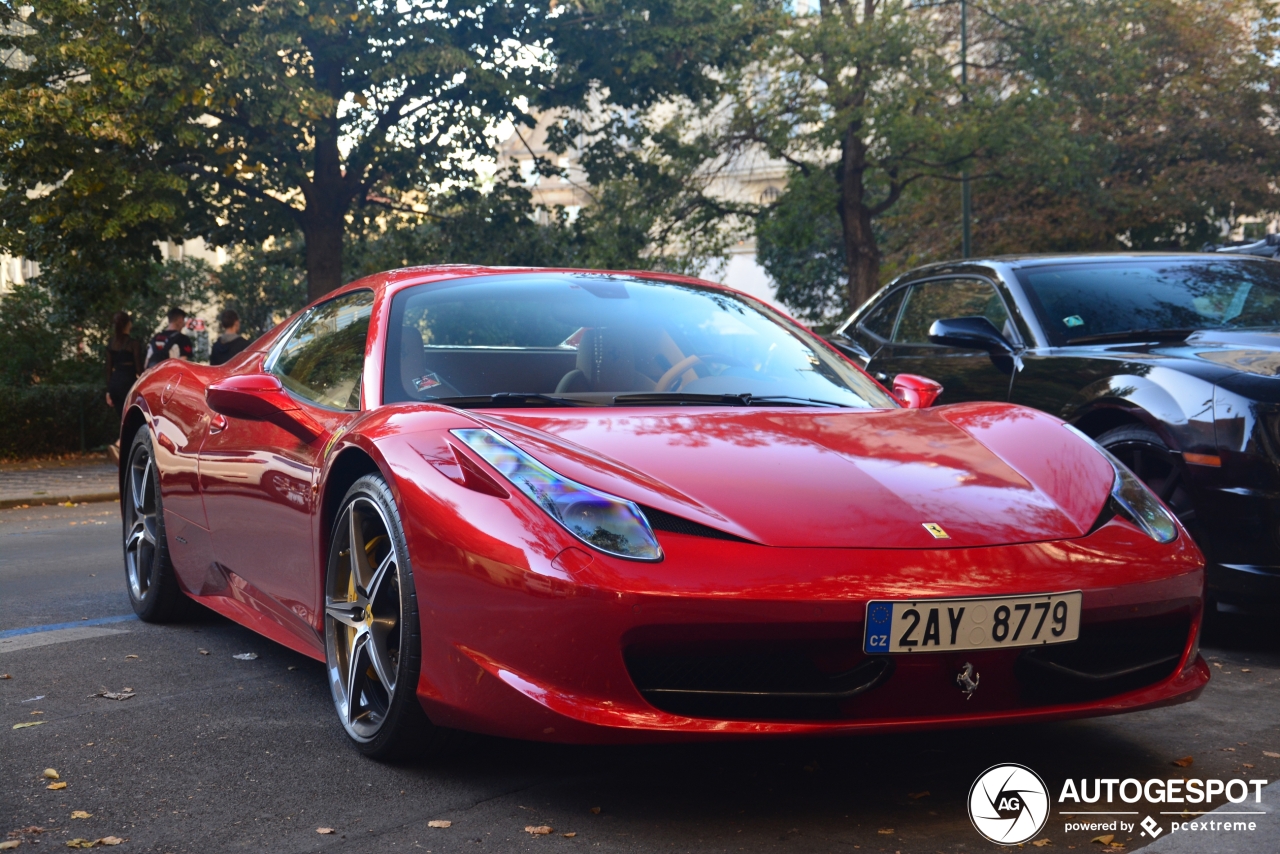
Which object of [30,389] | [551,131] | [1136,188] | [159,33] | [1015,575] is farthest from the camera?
[1136,188]

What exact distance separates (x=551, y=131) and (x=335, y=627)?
20.1 meters

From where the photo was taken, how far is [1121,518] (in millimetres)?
3494

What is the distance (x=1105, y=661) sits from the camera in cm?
329

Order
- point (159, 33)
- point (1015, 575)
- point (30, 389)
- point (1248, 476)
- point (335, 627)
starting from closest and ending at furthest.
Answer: point (1015, 575) → point (335, 627) → point (1248, 476) → point (159, 33) → point (30, 389)

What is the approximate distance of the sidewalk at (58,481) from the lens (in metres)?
13.4

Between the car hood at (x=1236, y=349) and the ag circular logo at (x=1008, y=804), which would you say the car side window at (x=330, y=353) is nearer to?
the ag circular logo at (x=1008, y=804)

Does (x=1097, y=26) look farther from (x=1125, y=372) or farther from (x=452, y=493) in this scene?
(x=452, y=493)

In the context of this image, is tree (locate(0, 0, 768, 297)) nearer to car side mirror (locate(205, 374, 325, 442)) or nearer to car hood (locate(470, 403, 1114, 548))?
car side mirror (locate(205, 374, 325, 442))

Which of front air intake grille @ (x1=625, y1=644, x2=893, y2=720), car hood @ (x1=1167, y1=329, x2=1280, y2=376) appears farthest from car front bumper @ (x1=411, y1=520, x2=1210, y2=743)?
car hood @ (x1=1167, y1=329, x2=1280, y2=376)

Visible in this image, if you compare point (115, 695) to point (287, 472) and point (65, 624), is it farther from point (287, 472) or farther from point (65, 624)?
point (65, 624)

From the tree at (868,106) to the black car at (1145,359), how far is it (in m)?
17.3

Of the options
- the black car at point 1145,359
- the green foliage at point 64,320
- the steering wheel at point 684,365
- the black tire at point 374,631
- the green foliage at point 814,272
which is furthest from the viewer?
the green foliage at point 814,272

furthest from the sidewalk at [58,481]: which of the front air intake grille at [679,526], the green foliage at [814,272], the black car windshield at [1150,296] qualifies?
the green foliage at [814,272]

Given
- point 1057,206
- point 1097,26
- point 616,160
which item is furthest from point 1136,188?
point 616,160
